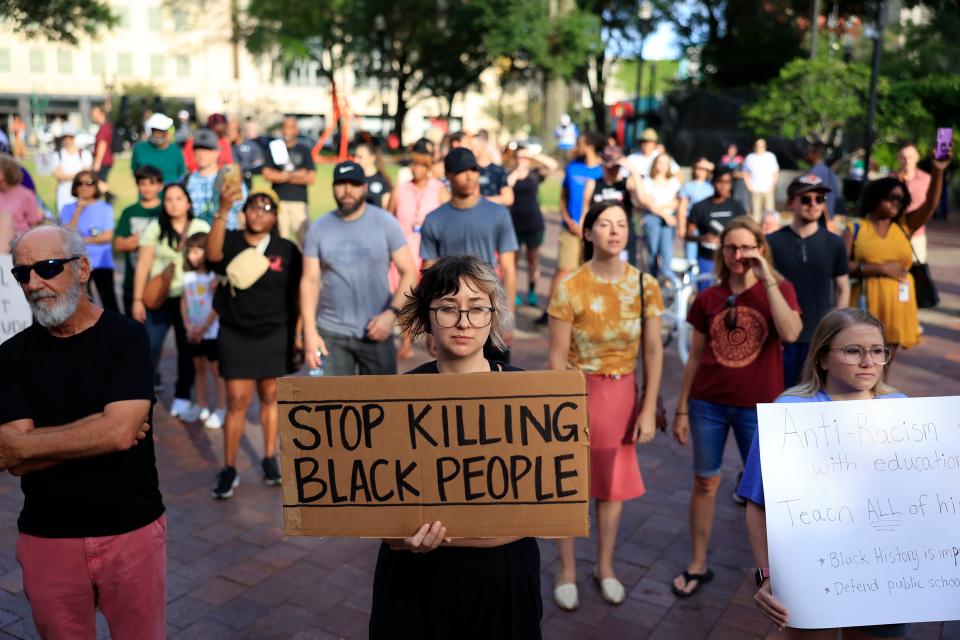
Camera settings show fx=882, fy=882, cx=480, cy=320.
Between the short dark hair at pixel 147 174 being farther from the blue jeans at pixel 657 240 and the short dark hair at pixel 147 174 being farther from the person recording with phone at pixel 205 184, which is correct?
the blue jeans at pixel 657 240

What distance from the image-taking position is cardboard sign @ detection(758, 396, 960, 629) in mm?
2473

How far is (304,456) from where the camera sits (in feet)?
8.05

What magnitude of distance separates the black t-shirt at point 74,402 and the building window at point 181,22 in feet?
230

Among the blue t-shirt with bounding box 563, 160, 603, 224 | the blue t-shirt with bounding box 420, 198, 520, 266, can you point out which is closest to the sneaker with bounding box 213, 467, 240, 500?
the blue t-shirt with bounding box 420, 198, 520, 266

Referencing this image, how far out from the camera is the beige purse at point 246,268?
17.2 feet

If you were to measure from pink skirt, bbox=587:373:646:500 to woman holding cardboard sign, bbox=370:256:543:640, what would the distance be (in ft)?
5.16

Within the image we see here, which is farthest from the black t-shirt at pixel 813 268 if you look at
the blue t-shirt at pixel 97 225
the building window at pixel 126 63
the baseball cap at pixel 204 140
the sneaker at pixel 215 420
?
the building window at pixel 126 63

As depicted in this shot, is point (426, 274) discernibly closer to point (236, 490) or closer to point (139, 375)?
point (139, 375)

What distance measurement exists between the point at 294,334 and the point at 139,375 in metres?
2.73

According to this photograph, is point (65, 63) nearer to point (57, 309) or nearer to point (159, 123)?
point (159, 123)

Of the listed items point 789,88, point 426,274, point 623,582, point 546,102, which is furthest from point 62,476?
point 546,102

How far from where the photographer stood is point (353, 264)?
5.21 meters

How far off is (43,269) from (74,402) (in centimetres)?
42

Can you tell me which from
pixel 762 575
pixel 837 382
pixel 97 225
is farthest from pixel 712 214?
pixel 762 575
